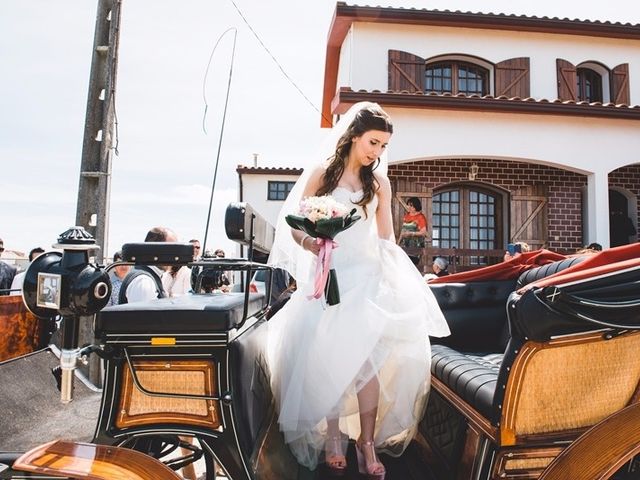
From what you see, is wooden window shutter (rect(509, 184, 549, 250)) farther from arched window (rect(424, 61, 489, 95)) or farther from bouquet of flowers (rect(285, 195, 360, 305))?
bouquet of flowers (rect(285, 195, 360, 305))

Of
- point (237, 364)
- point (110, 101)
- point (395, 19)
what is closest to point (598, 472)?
point (237, 364)

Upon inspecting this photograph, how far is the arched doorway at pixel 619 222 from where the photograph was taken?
998 centimetres

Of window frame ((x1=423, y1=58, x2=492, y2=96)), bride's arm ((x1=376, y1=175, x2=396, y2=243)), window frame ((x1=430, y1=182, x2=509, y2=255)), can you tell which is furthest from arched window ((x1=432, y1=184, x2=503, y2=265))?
bride's arm ((x1=376, y1=175, x2=396, y2=243))

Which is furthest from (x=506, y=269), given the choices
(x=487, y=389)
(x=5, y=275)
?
(x=5, y=275)

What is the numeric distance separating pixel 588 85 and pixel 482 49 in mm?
2910

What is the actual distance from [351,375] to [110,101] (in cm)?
432

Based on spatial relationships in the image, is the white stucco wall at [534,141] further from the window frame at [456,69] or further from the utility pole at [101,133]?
the utility pole at [101,133]

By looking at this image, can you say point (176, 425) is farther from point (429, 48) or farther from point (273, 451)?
point (429, 48)

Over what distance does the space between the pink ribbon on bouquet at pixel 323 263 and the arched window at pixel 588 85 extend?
1147 centimetres

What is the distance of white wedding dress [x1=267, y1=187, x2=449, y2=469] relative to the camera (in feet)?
A: 6.77

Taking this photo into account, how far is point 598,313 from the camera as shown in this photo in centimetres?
155

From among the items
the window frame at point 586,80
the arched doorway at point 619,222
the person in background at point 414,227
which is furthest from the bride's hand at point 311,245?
the window frame at point 586,80

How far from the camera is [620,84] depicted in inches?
427

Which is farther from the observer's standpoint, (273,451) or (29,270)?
(273,451)
